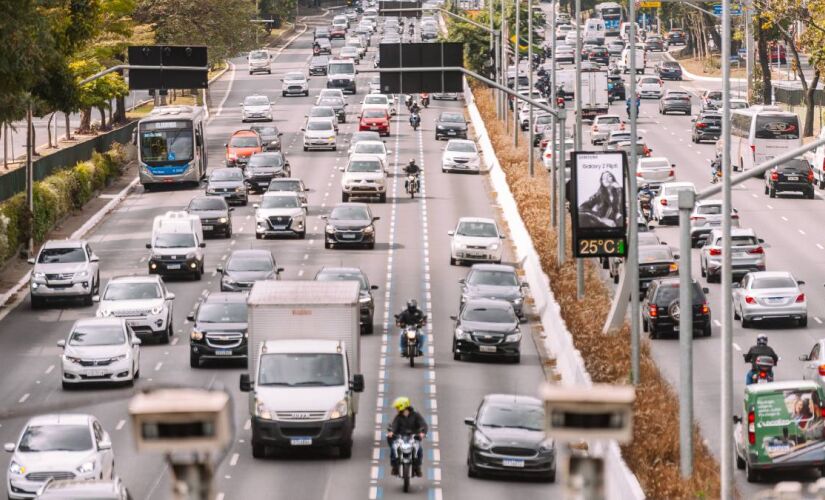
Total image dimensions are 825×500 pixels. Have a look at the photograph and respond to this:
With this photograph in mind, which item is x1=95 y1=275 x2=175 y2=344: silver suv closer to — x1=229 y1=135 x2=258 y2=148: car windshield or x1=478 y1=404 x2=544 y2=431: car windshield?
x1=478 y1=404 x2=544 y2=431: car windshield

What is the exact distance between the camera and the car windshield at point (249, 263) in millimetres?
47375

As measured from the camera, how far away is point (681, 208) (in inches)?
1067

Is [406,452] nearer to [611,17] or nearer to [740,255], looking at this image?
[740,255]

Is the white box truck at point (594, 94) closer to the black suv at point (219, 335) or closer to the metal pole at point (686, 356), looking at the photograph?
the black suv at point (219, 335)

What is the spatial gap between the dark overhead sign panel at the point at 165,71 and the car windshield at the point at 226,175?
3224 millimetres

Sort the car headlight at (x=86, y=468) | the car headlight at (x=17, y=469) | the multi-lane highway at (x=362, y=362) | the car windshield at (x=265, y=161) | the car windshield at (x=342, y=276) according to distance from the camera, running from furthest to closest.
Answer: the car windshield at (x=265, y=161) → the car windshield at (x=342, y=276) → the multi-lane highway at (x=362, y=362) → the car headlight at (x=17, y=469) → the car headlight at (x=86, y=468)

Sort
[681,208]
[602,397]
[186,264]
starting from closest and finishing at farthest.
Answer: [602,397] → [681,208] → [186,264]

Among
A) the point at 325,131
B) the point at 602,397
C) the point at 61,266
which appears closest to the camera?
the point at 602,397

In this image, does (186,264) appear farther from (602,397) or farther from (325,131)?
(602,397)

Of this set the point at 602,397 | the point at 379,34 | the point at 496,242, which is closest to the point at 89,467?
the point at 602,397

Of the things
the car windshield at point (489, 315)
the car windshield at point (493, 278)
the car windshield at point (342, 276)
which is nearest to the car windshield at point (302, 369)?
the car windshield at point (489, 315)

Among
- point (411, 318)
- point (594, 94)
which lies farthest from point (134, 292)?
point (594, 94)

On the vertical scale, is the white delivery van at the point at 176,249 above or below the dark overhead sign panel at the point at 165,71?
below

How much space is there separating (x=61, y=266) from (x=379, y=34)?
13071 centimetres
